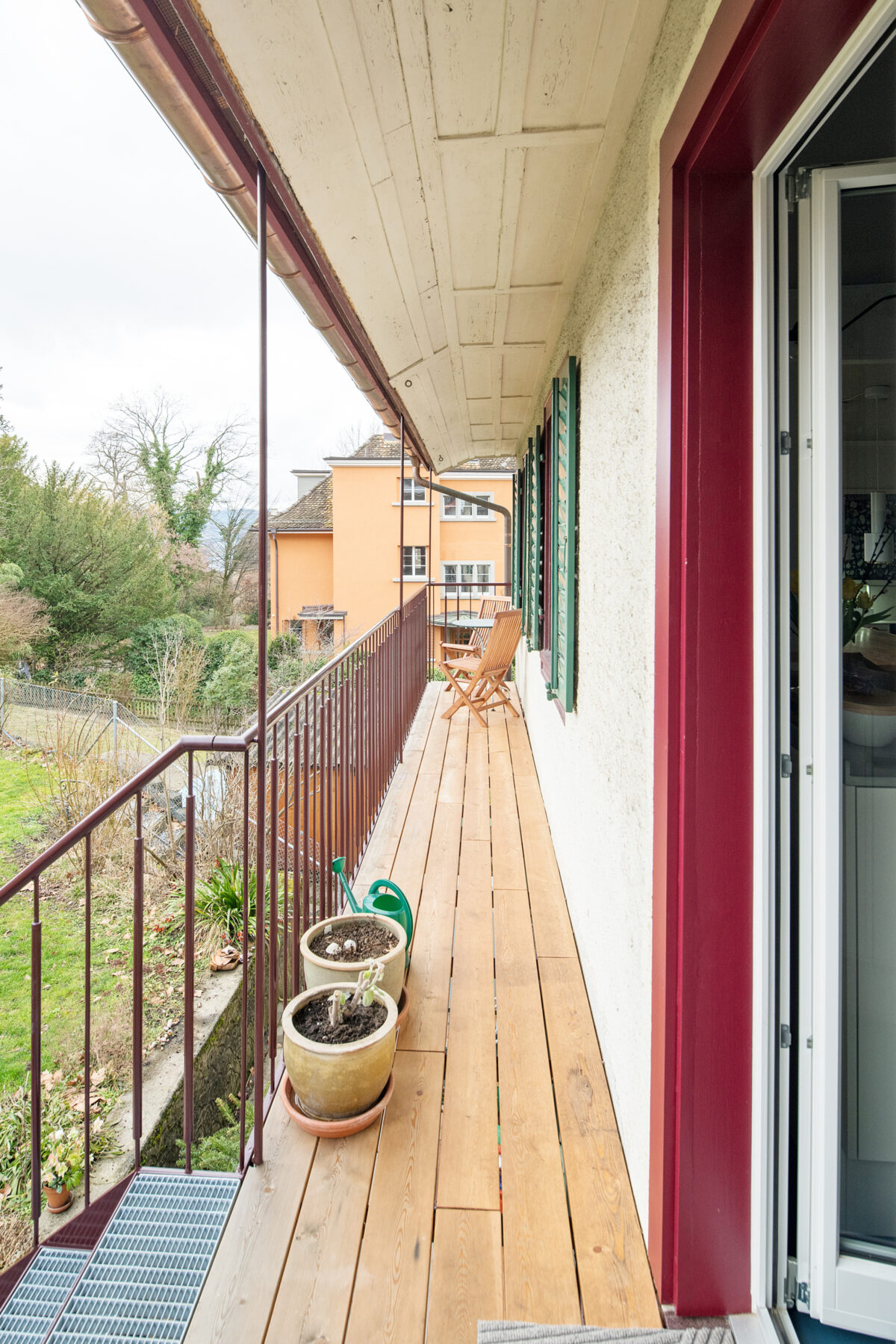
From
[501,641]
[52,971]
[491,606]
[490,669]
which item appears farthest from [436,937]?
[491,606]

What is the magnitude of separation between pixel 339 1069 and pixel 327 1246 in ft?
1.01

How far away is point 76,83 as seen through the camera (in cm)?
119

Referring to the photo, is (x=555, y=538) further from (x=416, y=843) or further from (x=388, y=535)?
(x=388, y=535)

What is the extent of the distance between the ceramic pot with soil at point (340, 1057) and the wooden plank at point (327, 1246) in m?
0.09

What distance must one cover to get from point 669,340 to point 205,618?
71.4ft

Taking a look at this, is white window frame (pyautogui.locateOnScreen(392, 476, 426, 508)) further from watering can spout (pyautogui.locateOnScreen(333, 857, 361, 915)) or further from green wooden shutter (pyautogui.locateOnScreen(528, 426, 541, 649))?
watering can spout (pyautogui.locateOnScreen(333, 857, 361, 915))

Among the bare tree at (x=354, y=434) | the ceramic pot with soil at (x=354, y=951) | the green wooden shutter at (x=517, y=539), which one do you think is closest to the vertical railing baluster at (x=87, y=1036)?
the ceramic pot with soil at (x=354, y=951)

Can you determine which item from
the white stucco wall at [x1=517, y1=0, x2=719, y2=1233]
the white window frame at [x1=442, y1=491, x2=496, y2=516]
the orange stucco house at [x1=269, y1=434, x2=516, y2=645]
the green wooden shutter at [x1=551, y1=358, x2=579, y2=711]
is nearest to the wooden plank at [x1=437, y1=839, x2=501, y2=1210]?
the white stucco wall at [x1=517, y1=0, x2=719, y2=1233]

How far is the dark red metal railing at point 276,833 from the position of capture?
1.38m

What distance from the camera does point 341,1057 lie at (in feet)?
5.10

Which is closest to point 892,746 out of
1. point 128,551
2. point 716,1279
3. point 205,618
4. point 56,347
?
point 716,1279

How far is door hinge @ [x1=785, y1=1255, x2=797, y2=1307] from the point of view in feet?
3.75

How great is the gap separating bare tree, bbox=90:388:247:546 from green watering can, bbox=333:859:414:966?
2145 cm

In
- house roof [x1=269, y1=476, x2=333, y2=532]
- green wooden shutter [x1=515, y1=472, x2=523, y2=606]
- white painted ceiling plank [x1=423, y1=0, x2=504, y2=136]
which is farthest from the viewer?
house roof [x1=269, y1=476, x2=333, y2=532]
